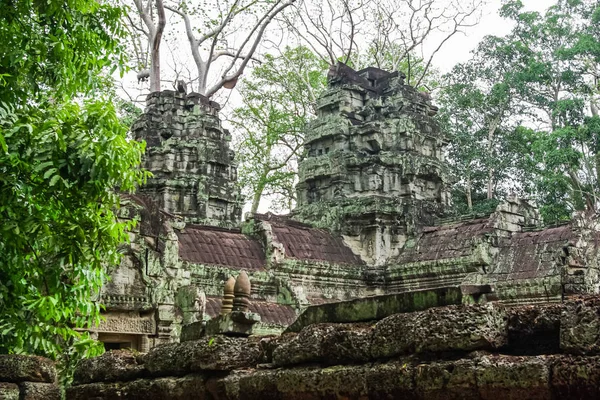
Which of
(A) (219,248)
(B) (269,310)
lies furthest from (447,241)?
(A) (219,248)

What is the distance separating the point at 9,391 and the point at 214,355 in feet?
7.99

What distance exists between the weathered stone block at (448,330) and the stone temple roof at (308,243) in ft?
52.6

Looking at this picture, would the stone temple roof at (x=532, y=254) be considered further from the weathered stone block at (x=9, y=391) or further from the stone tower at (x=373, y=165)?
the weathered stone block at (x=9, y=391)

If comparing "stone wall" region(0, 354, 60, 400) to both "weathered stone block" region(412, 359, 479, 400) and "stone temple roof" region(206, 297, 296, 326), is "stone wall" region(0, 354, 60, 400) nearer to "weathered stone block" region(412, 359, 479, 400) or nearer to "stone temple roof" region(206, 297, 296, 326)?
"weathered stone block" region(412, 359, 479, 400)

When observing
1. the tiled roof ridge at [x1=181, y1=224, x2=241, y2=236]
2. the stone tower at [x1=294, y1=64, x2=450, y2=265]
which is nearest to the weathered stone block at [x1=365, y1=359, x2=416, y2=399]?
the tiled roof ridge at [x1=181, y1=224, x2=241, y2=236]

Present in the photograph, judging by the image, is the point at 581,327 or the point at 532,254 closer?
the point at 581,327

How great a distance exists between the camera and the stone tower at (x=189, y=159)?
25.3 metres

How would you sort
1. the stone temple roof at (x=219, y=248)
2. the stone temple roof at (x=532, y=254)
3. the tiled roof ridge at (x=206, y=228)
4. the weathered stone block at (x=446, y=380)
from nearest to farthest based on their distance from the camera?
the weathered stone block at (x=446, y=380) → the stone temple roof at (x=532, y=254) → the stone temple roof at (x=219, y=248) → the tiled roof ridge at (x=206, y=228)

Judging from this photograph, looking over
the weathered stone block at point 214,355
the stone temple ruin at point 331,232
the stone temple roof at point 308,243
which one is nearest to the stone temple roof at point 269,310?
the stone temple ruin at point 331,232

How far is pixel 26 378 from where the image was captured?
7586 millimetres

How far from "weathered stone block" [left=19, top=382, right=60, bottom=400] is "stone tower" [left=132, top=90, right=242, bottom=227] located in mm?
16292

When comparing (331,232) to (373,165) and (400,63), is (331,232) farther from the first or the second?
(400,63)

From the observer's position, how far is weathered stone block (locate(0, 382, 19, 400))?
723 centimetres

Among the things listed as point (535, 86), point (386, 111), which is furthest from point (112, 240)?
point (535, 86)
